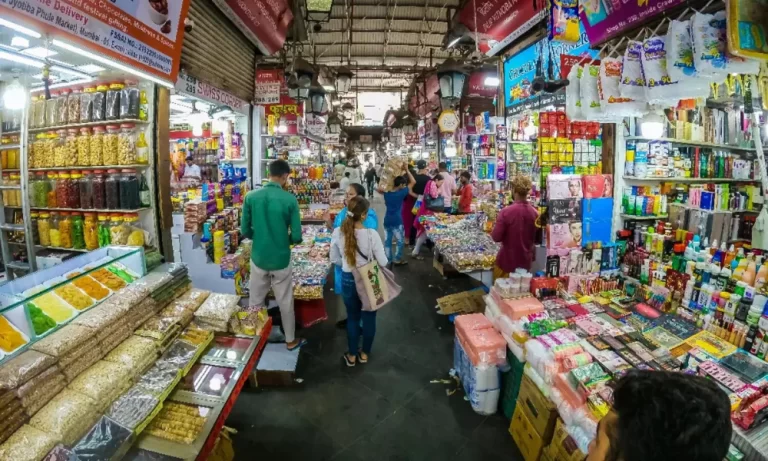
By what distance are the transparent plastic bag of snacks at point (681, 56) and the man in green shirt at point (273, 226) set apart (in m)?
3.43

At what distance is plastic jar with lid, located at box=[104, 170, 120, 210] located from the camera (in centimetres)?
440

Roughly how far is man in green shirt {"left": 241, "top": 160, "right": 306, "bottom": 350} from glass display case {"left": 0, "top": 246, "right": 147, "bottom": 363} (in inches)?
43.9

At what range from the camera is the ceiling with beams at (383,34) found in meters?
11.7

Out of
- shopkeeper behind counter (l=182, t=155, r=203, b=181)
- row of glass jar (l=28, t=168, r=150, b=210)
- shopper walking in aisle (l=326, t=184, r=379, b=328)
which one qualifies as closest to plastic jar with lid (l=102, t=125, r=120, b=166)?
row of glass jar (l=28, t=168, r=150, b=210)

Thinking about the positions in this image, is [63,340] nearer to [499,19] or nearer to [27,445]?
[27,445]

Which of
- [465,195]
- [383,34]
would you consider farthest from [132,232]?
[383,34]

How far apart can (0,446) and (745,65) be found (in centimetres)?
460

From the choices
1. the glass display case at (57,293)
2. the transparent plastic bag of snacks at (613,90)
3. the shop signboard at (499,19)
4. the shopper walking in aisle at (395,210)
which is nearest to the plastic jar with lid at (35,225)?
the glass display case at (57,293)

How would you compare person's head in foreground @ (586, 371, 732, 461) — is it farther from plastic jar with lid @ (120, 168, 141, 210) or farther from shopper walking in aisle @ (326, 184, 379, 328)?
plastic jar with lid @ (120, 168, 141, 210)

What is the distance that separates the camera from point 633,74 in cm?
310

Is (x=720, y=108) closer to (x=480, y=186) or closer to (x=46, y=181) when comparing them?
(x=480, y=186)

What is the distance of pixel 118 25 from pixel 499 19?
504 centimetres

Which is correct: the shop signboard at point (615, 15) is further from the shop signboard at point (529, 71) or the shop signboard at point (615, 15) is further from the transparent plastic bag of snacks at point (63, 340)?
the transparent plastic bag of snacks at point (63, 340)

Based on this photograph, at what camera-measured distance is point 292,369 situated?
393cm
